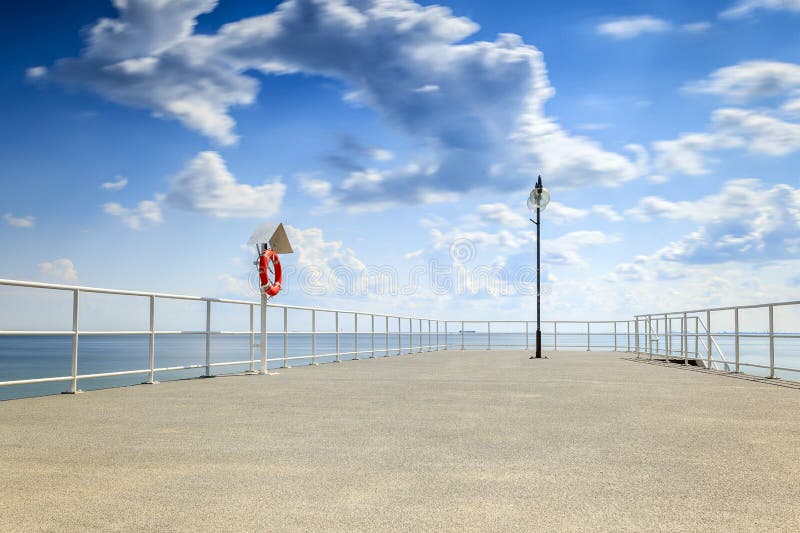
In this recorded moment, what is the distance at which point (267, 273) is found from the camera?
38.3 feet

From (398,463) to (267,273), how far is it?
8171 mm

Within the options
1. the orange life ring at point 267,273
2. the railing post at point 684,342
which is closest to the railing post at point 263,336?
the orange life ring at point 267,273

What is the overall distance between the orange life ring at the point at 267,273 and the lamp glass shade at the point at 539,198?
379 inches

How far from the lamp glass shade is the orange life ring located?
9.62 meters

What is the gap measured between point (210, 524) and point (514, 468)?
1638 mm

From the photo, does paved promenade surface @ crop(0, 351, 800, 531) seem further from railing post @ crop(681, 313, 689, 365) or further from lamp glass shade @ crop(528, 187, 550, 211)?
lamp glass shade @ crop(528, 187, 550, 211)

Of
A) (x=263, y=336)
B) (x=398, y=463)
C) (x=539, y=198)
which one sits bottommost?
(x=398, y=463)

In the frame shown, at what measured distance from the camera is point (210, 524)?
270 centimetres

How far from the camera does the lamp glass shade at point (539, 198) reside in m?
19.7

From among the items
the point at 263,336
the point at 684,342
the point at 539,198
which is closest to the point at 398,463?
the point at 263,336

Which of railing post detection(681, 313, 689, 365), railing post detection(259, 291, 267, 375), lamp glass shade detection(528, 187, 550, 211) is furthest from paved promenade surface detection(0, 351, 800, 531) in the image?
lamp glass shade detection(528, 187, 550, 211)

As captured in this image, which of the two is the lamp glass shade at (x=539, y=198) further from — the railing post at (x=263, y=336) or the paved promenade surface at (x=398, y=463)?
the paved promenade surface at (x=398, y=463)

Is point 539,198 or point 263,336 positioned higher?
point 539,198

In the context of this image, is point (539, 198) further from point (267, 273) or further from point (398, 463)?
point (398, 463)
